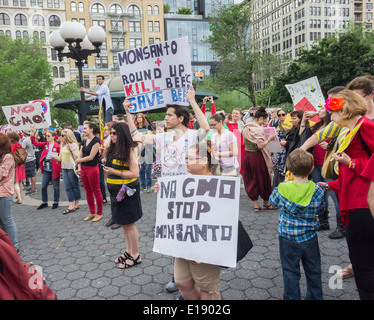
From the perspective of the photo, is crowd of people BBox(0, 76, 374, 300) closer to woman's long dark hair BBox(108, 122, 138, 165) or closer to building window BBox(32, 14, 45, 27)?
woman's long dark hair BBox(108, 122, 138, 165)

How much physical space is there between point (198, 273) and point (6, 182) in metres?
3.46

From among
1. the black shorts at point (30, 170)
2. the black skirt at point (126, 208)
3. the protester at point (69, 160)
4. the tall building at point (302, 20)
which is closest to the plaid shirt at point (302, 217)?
the black skirt at point (126, 208)

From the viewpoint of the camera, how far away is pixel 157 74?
157 inches

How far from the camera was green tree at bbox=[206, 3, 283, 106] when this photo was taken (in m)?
31.9

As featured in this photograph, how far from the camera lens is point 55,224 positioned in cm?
619

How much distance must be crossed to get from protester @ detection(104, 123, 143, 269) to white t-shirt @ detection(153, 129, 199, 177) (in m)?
0.84

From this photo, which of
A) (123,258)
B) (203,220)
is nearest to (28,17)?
(123,258)

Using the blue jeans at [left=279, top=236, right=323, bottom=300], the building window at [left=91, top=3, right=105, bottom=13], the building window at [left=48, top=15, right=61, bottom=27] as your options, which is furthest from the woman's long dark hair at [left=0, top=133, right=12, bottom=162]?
the building window at [left=91, top=3, right=105, bottom=13]

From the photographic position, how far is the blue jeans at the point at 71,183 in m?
6.85

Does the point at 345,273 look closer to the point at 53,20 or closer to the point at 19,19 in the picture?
the point at 53,20

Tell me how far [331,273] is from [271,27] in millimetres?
99950
